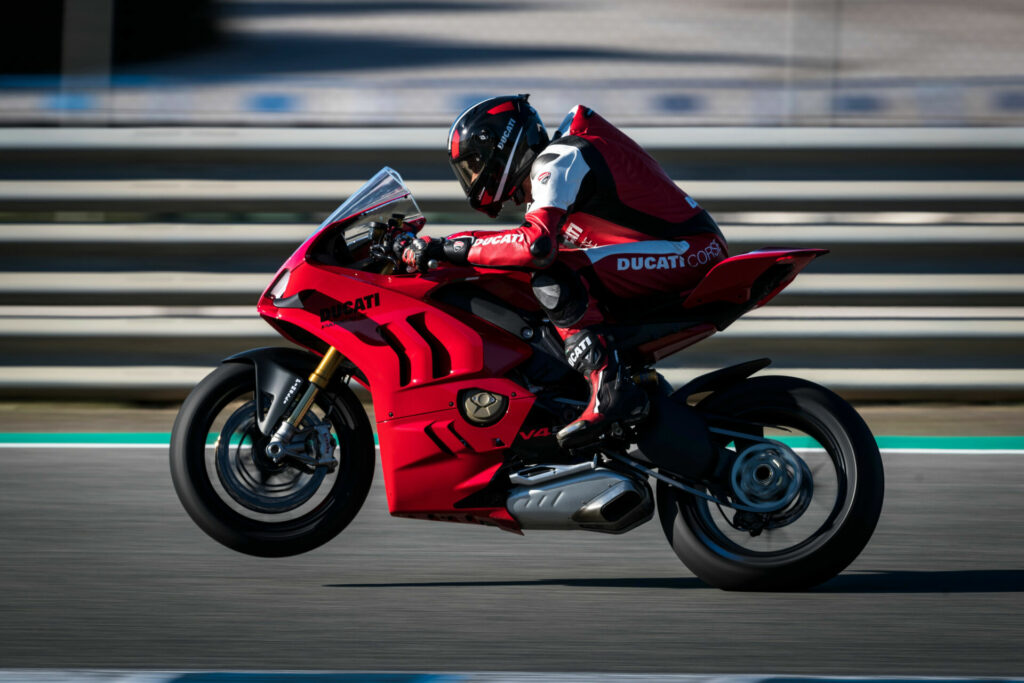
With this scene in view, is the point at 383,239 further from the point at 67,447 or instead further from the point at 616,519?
the point at 67,447

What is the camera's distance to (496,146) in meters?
4.55

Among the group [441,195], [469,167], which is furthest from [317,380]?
[441,195]

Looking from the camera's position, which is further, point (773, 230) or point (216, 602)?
point (773, 230)

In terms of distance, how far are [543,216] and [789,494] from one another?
112 cm

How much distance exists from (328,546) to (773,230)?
10.8 ft

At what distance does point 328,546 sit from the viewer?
5055mm

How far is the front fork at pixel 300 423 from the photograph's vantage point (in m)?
4.63

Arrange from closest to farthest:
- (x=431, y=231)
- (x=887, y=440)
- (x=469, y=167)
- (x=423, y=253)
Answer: (x=423, y=253) → (x=469, y=167) → (x=887, y=440) → (x=431, y=231)

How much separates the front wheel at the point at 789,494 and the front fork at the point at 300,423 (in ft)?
3.65

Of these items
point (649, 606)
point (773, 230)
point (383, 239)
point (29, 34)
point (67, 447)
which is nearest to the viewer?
point (649, 606)

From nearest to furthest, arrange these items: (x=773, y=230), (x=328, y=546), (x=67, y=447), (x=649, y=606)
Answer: (x=649, y=606)
(x=328, y=546)
(x=67, y=447)
(x=773, y=230)

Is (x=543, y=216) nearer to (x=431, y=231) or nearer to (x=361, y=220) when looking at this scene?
(x=361, y=220)

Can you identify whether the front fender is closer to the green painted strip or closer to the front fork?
the front fork

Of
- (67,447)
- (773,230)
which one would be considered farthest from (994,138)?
(67,447)
